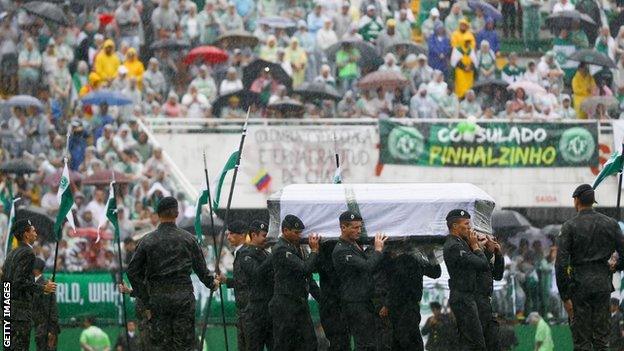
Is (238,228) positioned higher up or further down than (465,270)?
higher up

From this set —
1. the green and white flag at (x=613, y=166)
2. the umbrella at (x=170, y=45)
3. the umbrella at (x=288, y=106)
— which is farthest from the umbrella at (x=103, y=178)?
the green and white flag at (x=613, y=166)

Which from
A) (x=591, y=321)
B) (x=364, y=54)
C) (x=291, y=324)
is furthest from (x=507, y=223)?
(x=591, y=321)

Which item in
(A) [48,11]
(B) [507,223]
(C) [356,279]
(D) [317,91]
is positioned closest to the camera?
(C) [356,279]

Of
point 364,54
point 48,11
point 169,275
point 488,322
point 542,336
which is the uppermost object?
point 48,11

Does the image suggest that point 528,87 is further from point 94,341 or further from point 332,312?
point 332,312

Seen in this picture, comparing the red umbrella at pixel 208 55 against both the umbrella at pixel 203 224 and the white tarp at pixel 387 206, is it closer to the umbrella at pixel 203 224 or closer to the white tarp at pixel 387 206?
the umbrella at pixel 203 224

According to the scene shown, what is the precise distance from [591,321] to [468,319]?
1257 mm

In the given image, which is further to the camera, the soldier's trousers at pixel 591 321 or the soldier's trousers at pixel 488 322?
the soldier's trousers at pixel 488 322

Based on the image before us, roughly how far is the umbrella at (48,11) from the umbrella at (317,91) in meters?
4.54

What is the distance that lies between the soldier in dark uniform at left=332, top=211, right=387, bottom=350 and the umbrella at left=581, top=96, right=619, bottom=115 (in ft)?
48.7

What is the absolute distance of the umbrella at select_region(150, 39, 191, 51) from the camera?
3331 cm

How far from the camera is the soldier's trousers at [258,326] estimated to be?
2055 cm

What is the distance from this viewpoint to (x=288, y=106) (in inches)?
1275

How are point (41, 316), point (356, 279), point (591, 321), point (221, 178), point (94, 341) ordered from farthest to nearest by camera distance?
point (94, 341) → point (41, 316) → point (221, 178) → point (356, 279) → point (591, 321)
